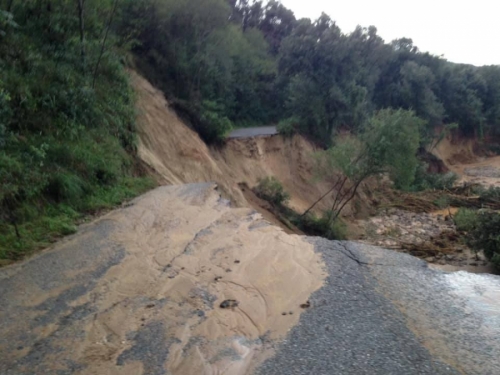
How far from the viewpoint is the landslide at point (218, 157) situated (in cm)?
1961

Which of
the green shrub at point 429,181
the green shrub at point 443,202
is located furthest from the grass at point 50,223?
the green shrub at point 429,181

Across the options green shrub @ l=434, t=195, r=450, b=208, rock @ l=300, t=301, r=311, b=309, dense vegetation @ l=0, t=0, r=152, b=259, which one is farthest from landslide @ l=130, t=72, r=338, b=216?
rock @ l=300, t=301, r=311, b=309

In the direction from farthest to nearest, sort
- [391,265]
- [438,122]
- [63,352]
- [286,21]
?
[286,21] → [438,122] → [391,265] → [63,352]

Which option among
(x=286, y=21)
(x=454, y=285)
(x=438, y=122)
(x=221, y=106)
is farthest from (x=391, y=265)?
(x=286, y=21)

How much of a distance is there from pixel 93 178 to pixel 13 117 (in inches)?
91.5

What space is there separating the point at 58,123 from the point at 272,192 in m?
12.2

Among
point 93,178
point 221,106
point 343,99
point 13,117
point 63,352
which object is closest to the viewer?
point 63,352

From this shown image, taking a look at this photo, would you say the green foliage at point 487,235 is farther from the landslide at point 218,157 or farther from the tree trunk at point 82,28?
the tree trunk at point 82,28

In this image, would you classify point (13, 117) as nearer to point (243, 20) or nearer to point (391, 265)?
point (391, 265)

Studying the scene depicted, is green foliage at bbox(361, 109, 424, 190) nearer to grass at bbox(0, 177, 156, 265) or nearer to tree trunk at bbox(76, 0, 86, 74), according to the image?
grass at bbox(0, 177, 156, 265)

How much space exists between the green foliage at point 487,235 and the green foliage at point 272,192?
9.66 metres

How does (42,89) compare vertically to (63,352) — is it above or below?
above

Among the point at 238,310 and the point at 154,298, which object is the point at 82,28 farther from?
the point at 238,310

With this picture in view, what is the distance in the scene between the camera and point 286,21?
158 feet
